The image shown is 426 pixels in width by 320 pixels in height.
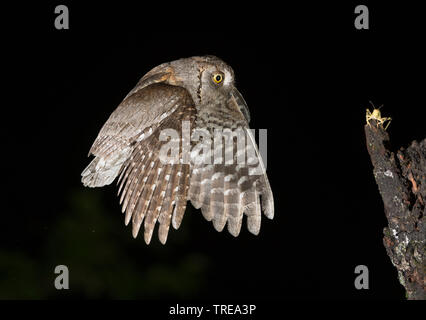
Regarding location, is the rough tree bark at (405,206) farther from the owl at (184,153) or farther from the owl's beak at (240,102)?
the owl's beak at (240,102)

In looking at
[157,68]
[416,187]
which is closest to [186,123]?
[157,68]

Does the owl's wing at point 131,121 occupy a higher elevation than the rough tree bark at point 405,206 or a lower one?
higher

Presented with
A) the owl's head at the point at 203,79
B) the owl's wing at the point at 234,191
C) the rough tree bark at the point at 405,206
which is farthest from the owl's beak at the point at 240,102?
the rough tree bark at the point at 405,206

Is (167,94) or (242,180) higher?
(167,94)

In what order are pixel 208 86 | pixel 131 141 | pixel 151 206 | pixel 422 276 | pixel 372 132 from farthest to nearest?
pixel 208 86 < pixel 131 141 < pixel 151 206 < pixel 372 132 < pixel 422 276

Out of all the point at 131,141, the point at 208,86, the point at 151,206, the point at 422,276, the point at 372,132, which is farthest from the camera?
the point at 208,86

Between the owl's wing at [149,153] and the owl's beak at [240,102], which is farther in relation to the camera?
the owl's beak at [240,102]

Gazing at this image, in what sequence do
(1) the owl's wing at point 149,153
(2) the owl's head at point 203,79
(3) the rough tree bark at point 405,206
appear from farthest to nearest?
1. (2) the owl's head at point 203,79
2. (1) the owl's wing at point 149,153
3. (3) the rough tree bark at point 405,206

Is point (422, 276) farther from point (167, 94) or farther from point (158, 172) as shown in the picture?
point (167, 94)
